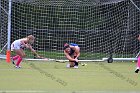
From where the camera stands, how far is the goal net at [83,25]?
63.3ft

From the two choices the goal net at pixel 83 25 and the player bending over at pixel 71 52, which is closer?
the player bending over at pixel 71 52

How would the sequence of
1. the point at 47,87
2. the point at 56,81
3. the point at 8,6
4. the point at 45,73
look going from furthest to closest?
1. the point at 8,6
2. the point at 45,73
3. the point at 56,81
4. the point at 47,87

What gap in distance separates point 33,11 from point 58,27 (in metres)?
1.31

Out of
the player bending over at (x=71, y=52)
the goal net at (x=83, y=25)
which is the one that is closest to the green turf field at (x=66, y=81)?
the player bending over at (x=71, y=52)

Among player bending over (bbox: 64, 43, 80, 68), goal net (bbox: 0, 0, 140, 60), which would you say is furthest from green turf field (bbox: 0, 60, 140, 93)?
goal net (bbox: 0, 0, 140, 60)

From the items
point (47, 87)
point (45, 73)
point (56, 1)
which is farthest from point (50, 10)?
point (47, 87)

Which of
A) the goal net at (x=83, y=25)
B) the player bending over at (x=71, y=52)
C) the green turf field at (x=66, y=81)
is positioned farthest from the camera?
the goal net at (x=83, y=25)

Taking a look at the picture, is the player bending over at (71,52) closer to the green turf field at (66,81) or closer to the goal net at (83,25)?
the green turf field at (66,81)

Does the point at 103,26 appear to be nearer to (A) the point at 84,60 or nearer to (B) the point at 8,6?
(A) the point at 84,60

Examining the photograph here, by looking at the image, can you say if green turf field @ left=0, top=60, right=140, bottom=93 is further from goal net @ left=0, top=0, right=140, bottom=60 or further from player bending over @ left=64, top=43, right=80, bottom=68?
goal net @ left=0, top=0, right=140, bottom=60

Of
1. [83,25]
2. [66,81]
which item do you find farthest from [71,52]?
[66,81]

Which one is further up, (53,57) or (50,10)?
(50,10)

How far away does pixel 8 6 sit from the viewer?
18516mm

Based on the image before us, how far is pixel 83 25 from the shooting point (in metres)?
20.3
